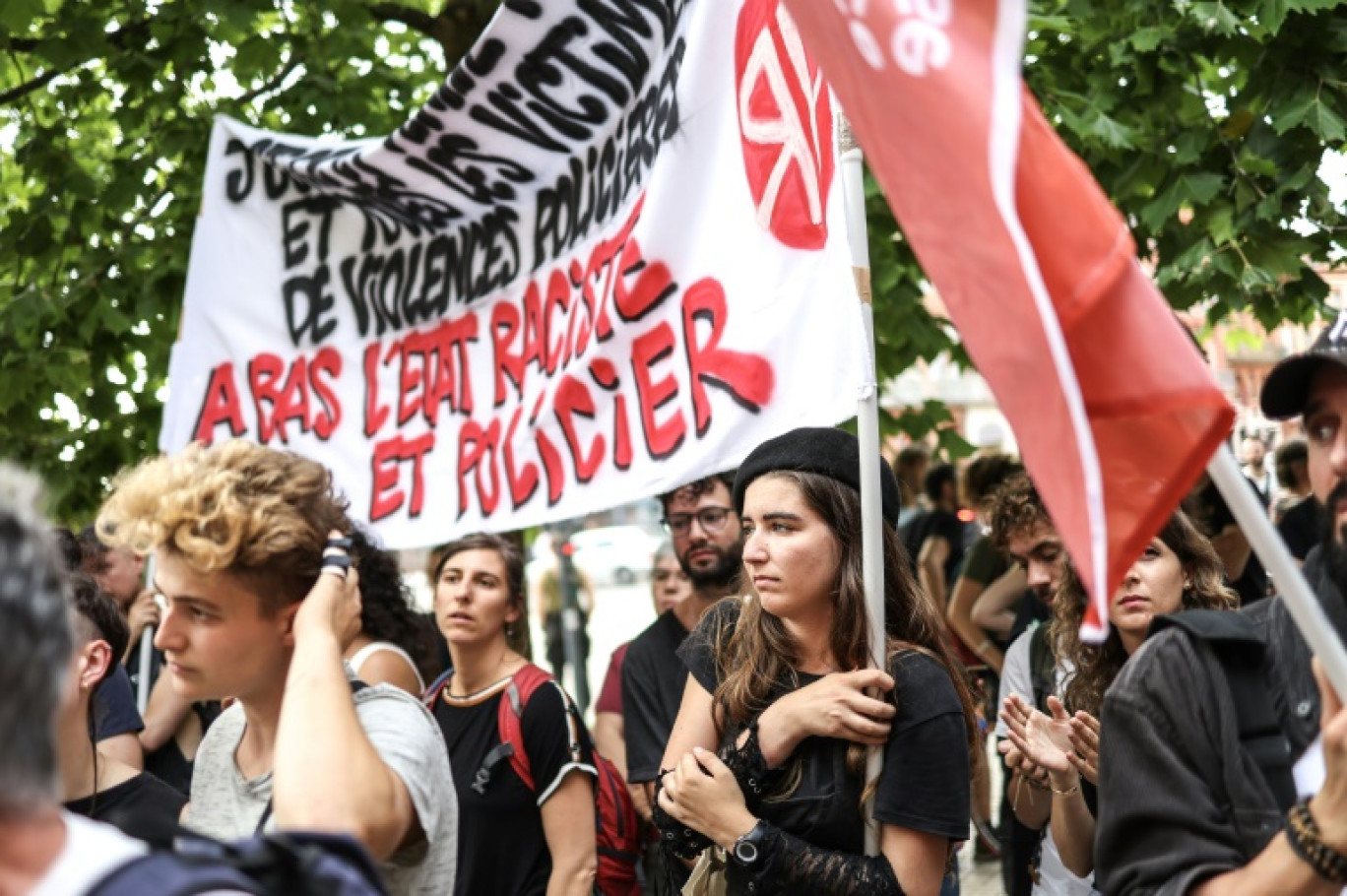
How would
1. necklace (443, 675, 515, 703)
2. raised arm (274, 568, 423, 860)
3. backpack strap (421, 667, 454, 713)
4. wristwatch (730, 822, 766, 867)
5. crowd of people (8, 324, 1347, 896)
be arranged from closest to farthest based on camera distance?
1. crowd of people (8, 324, 1347, 896)
2. raised arm (274, 568, 423, 860)
3. wristwatch (730, 822, 766, 867)
4. necklace (443, 675, 515, 703)
5. backpack strap (421, 667, 454, 713)

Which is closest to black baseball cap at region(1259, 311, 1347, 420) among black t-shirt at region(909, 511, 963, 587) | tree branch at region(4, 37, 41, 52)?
tree branch at region(4, 37, 41, 52)

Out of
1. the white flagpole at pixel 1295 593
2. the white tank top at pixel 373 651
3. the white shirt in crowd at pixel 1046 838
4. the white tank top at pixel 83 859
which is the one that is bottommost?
the white shirt in crowd at pixel 1046 838

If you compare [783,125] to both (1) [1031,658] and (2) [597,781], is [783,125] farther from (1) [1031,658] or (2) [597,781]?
(2) [597,781]

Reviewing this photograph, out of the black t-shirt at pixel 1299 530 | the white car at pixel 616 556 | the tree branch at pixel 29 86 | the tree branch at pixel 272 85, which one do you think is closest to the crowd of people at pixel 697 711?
the black t-shirt at pixel 1299 530

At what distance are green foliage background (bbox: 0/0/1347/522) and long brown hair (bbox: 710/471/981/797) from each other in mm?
2834

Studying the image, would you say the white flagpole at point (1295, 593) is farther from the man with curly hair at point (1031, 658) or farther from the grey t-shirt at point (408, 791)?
the man with curly hair at point (1031, 658)

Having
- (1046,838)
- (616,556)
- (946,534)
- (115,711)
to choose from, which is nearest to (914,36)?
(1046,838)

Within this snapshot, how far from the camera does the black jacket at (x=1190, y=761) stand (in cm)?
241

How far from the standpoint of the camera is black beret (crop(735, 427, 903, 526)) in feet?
12.3

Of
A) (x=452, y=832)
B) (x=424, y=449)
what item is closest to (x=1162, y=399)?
(x=452, y=832)

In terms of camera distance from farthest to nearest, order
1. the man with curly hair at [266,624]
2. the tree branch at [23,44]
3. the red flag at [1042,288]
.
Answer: the tree branch at [23,44] → the man with curly hair at [266,624] → the red flag at [1042,288]

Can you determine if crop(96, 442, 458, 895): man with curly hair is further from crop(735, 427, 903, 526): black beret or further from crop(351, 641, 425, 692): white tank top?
crop(351, 641, 425, 692): white tank top

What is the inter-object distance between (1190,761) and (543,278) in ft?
10.6

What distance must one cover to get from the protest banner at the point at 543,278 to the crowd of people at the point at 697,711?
340 millimetres
